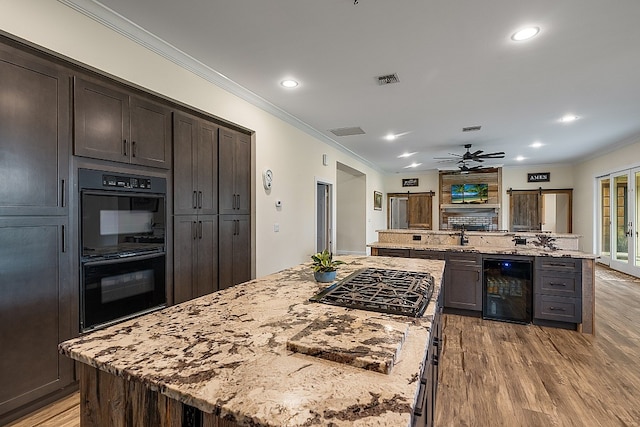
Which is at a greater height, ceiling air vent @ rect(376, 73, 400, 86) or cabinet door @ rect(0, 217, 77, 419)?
ceiling air vent @ rect(376, 73, 400, 86)

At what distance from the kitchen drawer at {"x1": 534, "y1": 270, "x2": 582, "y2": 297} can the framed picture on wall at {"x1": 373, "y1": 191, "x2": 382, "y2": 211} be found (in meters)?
5.71

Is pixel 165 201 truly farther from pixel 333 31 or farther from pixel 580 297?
pixel 580 297

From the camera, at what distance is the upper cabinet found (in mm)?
2055

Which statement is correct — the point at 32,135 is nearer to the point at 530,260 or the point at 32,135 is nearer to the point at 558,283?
the point at 530,260

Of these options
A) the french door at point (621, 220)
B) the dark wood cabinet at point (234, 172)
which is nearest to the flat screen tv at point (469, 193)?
the french door at point (621, 220)

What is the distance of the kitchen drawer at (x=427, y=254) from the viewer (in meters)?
3.81

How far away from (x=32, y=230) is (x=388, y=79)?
3.18m

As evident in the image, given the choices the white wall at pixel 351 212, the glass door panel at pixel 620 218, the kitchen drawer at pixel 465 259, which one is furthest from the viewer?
the white wall at pixel 351 212

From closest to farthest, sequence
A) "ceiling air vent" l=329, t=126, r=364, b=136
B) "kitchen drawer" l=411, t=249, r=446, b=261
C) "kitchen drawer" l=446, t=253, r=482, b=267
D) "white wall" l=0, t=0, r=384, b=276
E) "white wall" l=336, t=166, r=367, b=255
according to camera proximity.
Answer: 1. "white wall" l=0, t=0, r=384, b=276
2. "kitchen drawer" l=446, t=253, r=482, b=267
3. "kitchen drawer" l=411, t=249, r=446, b=261
4. "ceiling air vent" l=329, t=126, r=364, b=136
5. "white wall" l=336, t=166, r=367, b=255

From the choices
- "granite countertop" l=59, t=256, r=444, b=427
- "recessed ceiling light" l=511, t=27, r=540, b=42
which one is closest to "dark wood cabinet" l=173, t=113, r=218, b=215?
"granite countertop" l=59, t=256, r=444, b=427

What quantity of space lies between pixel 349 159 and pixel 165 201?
15.9ft

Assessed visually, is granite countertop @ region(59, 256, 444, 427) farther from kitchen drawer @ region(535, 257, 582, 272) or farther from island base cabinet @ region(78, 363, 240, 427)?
kitchen drawer @ region(535, 257, 582, 272)

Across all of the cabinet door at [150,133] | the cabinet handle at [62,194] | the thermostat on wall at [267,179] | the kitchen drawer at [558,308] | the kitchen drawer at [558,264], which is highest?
the cabinet door at [150,133]

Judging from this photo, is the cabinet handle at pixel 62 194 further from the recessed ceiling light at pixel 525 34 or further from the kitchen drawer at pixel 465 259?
the kitchen drawer at pixel 465 259
